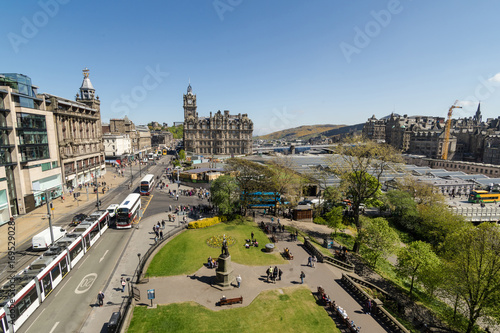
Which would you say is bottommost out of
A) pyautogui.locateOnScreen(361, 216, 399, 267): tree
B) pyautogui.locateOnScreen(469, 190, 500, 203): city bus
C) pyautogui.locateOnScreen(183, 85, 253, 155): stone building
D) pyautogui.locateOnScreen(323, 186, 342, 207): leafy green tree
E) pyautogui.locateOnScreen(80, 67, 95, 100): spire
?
pyautogui.locateOnScreen(469, 190, 500, 203): city bus

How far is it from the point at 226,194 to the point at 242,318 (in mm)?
20139

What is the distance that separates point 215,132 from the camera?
118188 millimetres

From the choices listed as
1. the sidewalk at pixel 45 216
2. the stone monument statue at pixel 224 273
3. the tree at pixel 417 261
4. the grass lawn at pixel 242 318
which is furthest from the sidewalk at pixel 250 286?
the sidewalk at pixel 45 216

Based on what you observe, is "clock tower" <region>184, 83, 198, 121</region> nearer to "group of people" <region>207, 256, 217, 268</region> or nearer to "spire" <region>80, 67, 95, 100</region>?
"spire" <region>80, 67, 95, 100</region>

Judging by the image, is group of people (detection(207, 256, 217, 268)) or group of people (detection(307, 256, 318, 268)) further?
group of people (detection(307, 256, 318, 268))

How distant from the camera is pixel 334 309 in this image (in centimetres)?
1891

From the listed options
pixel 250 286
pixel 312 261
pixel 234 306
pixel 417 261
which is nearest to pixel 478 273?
pixel 417 261

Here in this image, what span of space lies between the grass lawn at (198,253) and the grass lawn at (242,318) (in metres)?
5.51

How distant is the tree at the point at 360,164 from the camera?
105ft

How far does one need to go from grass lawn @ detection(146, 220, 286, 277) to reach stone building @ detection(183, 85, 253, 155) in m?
85.0

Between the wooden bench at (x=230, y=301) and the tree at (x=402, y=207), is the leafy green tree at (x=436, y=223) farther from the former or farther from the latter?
the wooden bench at (x=230, y=301)

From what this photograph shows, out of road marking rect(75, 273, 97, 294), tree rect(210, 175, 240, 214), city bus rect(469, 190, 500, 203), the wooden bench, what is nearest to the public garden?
the wooden bench

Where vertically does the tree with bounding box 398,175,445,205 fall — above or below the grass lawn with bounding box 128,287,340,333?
above

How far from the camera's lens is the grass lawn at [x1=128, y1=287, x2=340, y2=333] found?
16.6m
